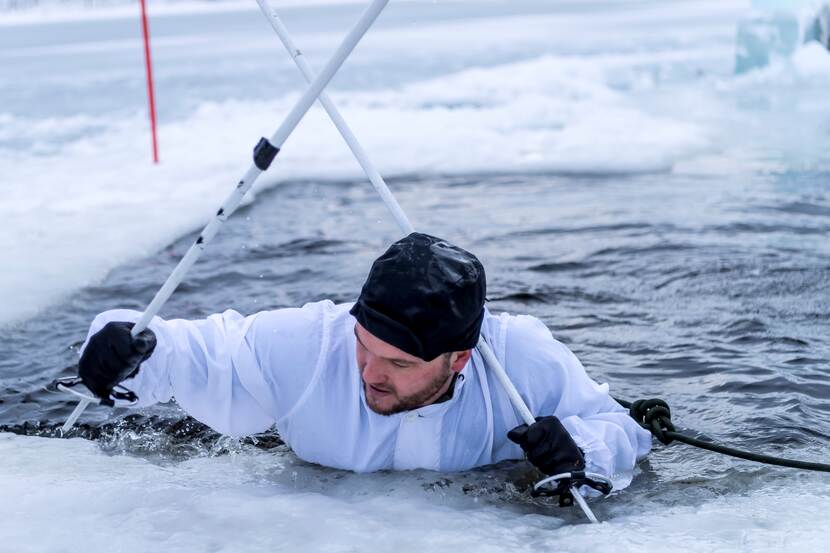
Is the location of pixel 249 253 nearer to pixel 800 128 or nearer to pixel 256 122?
pixel 256 122

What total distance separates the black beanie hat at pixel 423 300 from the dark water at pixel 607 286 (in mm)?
862

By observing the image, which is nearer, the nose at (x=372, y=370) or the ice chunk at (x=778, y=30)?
the nose at (x=372, y=370)

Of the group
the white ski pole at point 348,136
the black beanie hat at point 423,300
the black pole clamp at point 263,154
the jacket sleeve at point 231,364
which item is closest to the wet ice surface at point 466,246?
the jacket sleeve at point 231,364

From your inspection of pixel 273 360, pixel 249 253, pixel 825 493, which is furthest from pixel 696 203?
pixel 273 360

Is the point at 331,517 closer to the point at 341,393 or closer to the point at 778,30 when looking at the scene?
the point at 341,393

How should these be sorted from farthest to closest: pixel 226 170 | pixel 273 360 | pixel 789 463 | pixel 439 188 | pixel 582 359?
pixel 226 170, pixel 439 188, pixel 582 359, pixel 789 463, pixel 273 360

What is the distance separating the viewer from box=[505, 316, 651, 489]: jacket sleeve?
286 cm

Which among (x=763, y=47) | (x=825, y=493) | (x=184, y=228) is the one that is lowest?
(x=825, y=493)

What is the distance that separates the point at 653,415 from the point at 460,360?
0.74 meters

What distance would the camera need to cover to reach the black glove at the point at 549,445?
8.95 ft

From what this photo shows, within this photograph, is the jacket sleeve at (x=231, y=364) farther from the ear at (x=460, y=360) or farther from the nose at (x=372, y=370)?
the ear at (x=460, y=360)

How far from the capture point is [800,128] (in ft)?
31.8

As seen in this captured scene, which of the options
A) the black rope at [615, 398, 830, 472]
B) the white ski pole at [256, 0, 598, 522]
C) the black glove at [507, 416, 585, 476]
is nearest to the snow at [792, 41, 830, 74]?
the black rope at [615, 398, 830, 472]

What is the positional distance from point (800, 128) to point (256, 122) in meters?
4.65
